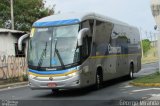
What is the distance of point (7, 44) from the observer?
35688mm

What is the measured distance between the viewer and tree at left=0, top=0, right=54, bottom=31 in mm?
51281

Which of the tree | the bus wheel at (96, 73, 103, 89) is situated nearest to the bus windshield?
the bus wheel at (96, 73, 103, 89)

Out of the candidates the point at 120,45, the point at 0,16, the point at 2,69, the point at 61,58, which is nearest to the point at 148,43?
the point at 0,16

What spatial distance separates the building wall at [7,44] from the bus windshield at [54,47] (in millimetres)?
17003

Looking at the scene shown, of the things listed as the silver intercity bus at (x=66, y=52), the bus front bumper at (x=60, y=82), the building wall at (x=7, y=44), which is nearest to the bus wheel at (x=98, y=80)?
the silver intercity bus at (x=66, y=52)

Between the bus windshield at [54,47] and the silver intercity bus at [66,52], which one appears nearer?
the silver intercity bus at [66,52]

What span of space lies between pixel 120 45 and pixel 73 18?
20.4 ft

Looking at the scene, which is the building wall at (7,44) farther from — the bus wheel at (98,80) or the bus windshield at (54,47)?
the bus windshield at (54,47)

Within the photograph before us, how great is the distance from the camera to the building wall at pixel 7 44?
35250 mm

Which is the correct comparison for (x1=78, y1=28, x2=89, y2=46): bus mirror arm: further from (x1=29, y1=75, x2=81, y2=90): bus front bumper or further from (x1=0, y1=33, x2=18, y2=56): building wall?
(x1=0, y1=33, x2=18, y2=56): building wall

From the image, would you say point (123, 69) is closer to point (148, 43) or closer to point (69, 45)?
point (69, 45)

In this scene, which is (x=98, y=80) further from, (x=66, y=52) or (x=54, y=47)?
(x=54, y=47)

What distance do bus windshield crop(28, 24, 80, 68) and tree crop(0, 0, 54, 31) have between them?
32.7 metres

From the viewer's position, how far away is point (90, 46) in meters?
19.1
